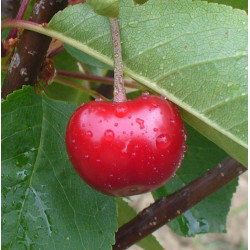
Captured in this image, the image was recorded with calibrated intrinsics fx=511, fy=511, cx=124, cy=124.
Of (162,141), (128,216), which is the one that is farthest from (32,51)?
(128,216)

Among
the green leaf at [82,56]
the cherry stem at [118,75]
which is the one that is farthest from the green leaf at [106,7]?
the green leaf at [82,56]

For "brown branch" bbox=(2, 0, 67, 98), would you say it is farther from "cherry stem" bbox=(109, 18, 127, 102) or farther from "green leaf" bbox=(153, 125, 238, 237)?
"green leaf" bbox=(153, 125, 238, 237)

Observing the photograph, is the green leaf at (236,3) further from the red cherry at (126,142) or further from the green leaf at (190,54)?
the red cherry at (126,142)

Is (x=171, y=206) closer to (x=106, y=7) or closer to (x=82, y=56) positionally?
(x=82, y=56)

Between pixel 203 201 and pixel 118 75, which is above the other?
pixel 118 75

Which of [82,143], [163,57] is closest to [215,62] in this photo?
[163,57]

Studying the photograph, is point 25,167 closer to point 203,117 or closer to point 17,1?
point 203,117
